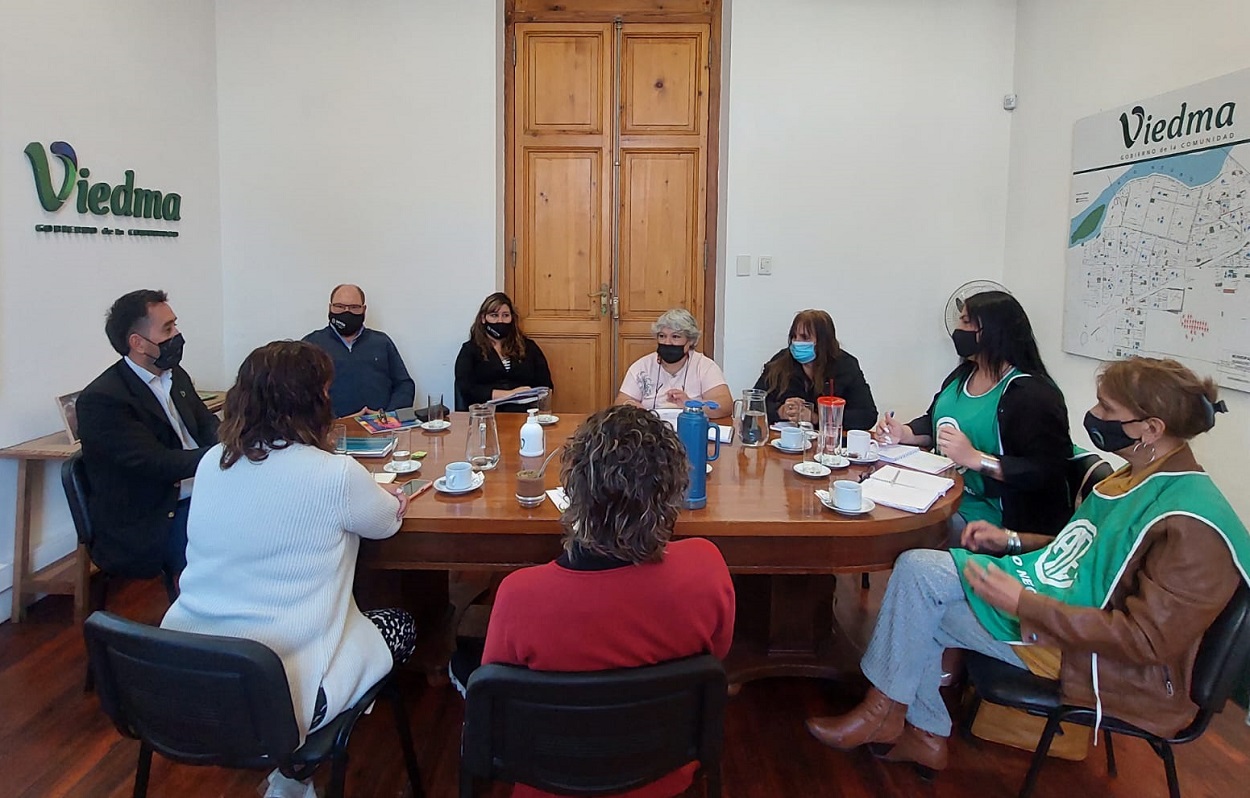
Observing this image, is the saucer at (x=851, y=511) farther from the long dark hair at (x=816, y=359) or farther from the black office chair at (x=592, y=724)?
Answer: the long dark hair at (x=816, y=359)

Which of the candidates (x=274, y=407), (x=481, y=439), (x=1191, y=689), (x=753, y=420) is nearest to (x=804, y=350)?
(x=753, y=420)

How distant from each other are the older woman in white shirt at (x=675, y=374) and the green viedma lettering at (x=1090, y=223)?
5.45 ft

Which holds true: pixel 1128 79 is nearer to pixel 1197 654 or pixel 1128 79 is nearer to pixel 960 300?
pixel 960 300

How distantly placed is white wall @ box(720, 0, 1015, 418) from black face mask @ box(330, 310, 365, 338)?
6.11ft

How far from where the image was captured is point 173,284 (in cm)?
392

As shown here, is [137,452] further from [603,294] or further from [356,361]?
[603,294]

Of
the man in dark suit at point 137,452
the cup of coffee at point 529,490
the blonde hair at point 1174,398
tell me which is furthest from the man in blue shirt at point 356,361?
the blonde hair at point 1174,398

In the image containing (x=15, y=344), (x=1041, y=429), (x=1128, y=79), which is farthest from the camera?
(x=1128, y=79)

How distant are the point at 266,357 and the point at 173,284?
108 inches

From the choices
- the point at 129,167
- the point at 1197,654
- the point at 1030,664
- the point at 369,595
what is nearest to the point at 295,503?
the point at 369,595

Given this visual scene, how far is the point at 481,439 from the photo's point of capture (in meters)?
2.29

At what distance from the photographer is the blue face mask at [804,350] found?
10.6 ft

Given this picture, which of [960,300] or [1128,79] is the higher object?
[1128,79]

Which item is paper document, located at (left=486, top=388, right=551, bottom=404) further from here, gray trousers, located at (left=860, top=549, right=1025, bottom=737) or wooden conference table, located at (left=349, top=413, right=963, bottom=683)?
gray trousers, located at (left=860, top=549, right=1025, bottom=737)
